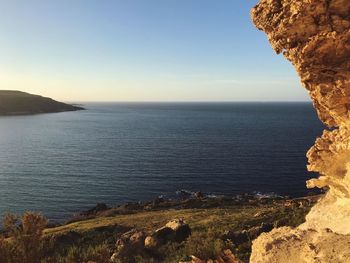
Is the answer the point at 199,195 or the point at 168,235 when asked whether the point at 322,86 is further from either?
the point at 199,195

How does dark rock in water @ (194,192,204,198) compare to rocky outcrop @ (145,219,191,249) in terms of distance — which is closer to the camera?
rocky outcrop @ (145,219,191,249)

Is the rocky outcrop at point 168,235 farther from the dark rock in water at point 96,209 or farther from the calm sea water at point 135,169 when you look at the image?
the calm sea water at point 135,169

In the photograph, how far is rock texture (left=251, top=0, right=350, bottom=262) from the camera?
11.8 metres

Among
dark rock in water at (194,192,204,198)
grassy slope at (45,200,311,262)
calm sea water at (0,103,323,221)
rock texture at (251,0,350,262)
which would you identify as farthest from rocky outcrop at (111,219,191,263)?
dark rock in water at (194,192,204,198)

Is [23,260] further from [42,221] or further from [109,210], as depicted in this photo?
[109,210]

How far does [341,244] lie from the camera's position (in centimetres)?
1202

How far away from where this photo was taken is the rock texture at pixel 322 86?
38.7ft

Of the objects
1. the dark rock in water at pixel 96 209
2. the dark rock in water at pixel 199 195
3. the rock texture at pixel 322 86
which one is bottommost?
the dark rock in water at pixel 96 209

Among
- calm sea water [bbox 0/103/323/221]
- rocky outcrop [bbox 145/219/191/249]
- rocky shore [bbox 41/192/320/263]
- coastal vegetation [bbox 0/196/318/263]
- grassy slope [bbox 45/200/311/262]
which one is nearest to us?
coastal vegetation [bbox 0/196/318/263]

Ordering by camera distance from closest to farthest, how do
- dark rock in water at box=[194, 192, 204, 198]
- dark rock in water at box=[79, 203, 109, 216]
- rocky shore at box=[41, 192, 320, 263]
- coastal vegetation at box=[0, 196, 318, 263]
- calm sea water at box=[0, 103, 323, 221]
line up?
coastal vegetation at box=[0, 196, 318, 263] < rocky shore at box=[41, 192, 320, 263] < dark rock in water at box=[79, 203, 109, 216] < dark rock in water at box=[194, 192, 204, 198] < calm sea water at box=[0, 103, 323, 221]

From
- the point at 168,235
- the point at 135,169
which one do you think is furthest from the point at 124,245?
the point at 135,169

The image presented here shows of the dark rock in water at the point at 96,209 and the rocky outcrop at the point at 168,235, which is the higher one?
the rocky outcrop at the point at 168,235

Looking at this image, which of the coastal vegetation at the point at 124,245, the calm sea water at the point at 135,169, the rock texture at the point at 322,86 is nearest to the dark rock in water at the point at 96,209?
the calm sea water at the point at 135,169

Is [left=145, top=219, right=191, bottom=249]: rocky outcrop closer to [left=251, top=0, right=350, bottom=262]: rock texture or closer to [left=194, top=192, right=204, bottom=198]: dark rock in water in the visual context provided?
[left=251, top=0, right=350, bottom=262]: rock texture
